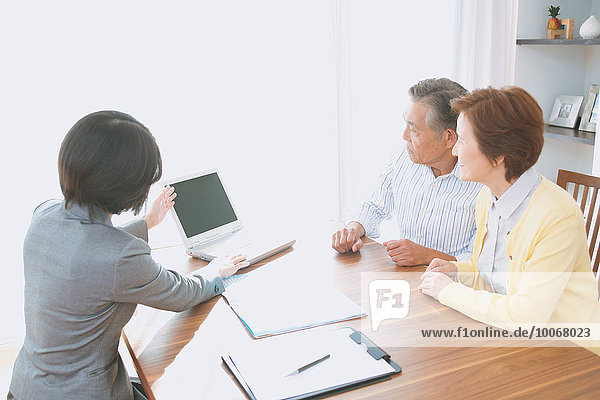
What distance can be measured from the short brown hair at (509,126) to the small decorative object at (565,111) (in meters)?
2.06

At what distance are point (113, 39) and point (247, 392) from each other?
2.06 meters

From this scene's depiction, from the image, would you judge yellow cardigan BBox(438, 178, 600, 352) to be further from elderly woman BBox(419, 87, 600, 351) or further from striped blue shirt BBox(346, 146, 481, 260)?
striped blue shirt BBox(346, 146, 481, 260)

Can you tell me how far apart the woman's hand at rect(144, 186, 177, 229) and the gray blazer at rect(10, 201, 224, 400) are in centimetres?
39

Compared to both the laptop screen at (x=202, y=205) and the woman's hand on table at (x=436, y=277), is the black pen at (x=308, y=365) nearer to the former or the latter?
the woman's hand on table at (x=436, y=277)

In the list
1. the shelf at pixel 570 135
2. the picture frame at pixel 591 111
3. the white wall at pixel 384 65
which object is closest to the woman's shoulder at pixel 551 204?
the shelf at pixel 570 135

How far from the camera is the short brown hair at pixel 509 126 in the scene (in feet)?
4.44

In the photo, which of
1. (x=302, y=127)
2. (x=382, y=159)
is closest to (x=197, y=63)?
(x=302, y=127)

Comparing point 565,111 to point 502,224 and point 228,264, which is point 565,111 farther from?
point 228,264

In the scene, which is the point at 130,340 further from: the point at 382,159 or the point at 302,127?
the point at 382,159

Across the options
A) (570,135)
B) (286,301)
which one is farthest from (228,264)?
(570,135)

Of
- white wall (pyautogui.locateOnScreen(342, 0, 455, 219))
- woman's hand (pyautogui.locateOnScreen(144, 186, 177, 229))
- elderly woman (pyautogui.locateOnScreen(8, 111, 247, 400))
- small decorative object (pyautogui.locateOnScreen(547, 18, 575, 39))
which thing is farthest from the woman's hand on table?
small decorative object (pyautogui.locateOnScreen(547, 18, 575, 39))

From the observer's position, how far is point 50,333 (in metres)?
1.24

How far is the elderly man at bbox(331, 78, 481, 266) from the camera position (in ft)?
6.16

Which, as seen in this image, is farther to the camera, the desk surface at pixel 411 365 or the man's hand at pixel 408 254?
the man's hand at pixel 408 254
